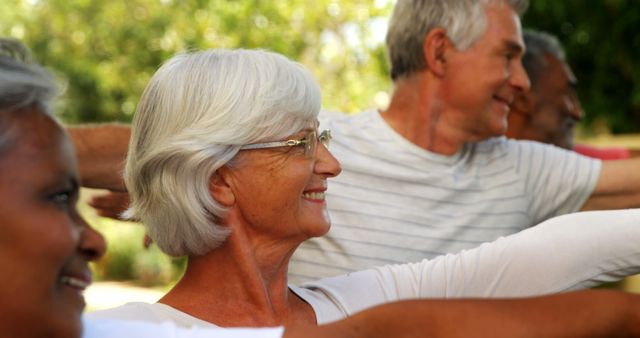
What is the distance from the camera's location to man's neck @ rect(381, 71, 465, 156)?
3564mm

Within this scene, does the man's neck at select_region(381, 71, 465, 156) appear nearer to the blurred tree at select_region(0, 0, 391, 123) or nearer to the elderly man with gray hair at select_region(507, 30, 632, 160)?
the elderly man with gray hair at select_region(507, 30, 632, 160)

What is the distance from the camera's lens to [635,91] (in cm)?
742

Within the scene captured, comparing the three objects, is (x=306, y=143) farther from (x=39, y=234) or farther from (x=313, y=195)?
(x=39, y=234)

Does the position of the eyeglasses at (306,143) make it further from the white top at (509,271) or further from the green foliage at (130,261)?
the green foliage at (130,261)

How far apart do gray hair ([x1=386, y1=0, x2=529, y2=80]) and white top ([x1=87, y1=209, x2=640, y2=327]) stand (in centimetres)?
130

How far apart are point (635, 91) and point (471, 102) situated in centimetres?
416

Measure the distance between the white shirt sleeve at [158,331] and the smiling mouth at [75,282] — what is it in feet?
0.41

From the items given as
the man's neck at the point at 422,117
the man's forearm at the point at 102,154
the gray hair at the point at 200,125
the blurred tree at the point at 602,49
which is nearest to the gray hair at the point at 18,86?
the gray hair at the point at 200,125

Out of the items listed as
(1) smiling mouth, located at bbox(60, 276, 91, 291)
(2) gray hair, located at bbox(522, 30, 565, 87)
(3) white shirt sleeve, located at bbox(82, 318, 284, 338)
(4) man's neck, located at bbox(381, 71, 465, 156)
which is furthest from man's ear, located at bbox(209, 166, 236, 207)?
(2) gray hair, located at bbox(522, 30, 565, 87)

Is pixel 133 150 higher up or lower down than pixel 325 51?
higher up

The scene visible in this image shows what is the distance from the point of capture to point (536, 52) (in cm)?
471

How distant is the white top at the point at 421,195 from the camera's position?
3221mm

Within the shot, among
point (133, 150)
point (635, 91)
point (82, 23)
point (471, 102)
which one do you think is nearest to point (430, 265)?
point (133, 150)

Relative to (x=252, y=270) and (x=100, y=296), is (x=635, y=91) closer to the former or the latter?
(x=252, y=270)
